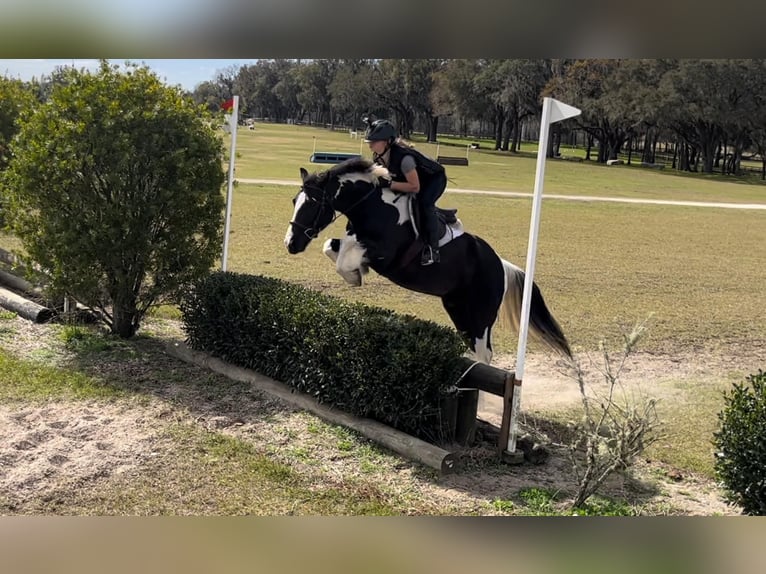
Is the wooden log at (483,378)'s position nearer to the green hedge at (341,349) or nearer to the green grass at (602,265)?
the green hedge at (341,349)

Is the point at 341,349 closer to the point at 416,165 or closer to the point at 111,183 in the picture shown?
the point at 416,165

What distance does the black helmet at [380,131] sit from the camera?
513 centimetres

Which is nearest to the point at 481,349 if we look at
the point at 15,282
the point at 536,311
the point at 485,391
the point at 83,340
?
the point at 536,311

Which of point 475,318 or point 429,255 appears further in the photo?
point 475,318

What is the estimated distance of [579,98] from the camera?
39062 mm

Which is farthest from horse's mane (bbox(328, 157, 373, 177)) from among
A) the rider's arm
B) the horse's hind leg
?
the horse's hind leg

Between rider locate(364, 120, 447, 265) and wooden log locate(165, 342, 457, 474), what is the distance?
1414mm

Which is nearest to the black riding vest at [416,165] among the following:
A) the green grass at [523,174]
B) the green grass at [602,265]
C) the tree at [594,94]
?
the green grass at [602,265]

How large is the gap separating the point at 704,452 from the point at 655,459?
0.47 meters

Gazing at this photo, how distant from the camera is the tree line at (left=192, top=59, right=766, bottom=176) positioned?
1223cm

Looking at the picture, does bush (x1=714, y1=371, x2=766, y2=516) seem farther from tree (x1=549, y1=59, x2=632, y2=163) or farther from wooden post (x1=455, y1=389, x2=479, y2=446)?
tree (x1=549, y1=59, x2=632, y2=163)

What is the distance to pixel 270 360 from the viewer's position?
6.08 meters

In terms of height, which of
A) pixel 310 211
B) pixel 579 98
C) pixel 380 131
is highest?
pixel 579 98

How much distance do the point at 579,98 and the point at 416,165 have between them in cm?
3654
